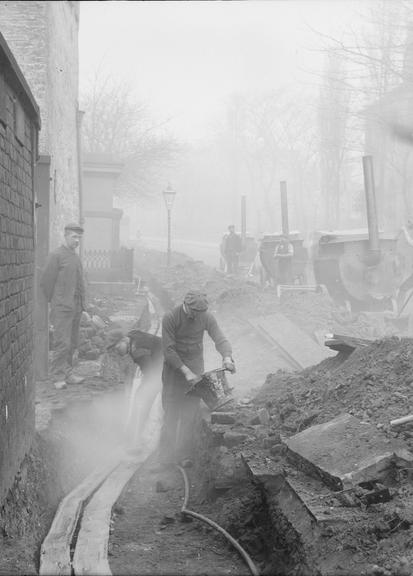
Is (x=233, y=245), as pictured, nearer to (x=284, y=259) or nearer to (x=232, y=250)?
(x=232, y=250)

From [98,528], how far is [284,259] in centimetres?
1478

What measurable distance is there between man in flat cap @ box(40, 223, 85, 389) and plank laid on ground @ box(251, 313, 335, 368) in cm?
377

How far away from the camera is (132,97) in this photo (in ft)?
138

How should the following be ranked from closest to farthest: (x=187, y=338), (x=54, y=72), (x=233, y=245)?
(x=187, y=338)
(x=54, y=72)
(x=233, y=245)

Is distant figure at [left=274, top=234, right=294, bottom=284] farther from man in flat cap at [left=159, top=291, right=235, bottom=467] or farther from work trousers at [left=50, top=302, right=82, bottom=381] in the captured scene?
man in flat cap at [left=159, top=291, right=235, bottom=467]

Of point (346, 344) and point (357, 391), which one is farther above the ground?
point (346, 344)

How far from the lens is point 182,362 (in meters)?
7.60

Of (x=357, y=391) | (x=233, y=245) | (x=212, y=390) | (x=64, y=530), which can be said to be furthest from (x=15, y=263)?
(x=233, y=245)

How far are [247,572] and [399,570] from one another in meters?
1.35

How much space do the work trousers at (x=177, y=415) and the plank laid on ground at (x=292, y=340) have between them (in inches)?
128

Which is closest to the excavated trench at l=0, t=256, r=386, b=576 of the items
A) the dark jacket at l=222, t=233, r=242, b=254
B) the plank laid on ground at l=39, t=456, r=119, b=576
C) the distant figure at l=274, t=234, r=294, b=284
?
the plank laid on ground at l=39, t=456, r=119, b=576

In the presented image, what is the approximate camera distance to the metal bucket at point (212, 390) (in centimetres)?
754

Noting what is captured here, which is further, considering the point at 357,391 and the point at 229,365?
the point at 229,365

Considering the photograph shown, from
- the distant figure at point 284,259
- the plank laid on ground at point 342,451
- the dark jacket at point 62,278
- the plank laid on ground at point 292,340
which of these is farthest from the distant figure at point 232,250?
the plank laid on ground at point 342,451
